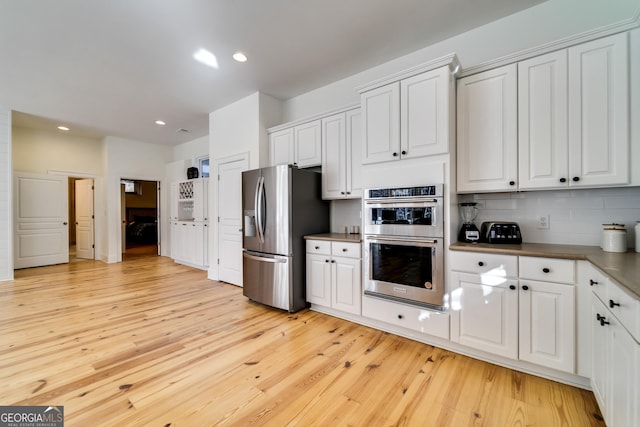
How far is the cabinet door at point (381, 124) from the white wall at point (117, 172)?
6.27m

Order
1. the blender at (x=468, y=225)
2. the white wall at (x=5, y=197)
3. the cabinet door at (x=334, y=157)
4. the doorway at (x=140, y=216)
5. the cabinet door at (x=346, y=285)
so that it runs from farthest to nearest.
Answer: the doorway at (x=140, y=216) < the white wall at (x=5, y=197) < the cabinet door at (x=334, y=157) < the cabinet door at (x=346, y=285) < the blender at (x=468, y=225)

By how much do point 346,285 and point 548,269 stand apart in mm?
1653

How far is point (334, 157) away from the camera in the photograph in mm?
3262

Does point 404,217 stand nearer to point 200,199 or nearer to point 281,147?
Result: point 281,147

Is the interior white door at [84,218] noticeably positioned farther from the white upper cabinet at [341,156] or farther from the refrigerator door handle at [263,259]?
the white upper cabinet at [341,156]

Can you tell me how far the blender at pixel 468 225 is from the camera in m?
2.31

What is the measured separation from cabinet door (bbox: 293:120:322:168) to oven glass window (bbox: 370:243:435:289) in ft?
4.78

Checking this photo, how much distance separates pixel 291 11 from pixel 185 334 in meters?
3.13

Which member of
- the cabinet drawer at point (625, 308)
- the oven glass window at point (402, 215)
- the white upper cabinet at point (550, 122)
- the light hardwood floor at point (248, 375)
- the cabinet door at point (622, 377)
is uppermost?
the white upper cabinet at point (550, 122)

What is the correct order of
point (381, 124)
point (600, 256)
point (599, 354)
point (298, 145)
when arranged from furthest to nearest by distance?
point (298, 145), point (381, 124), point (600, 256), point (599, 354)

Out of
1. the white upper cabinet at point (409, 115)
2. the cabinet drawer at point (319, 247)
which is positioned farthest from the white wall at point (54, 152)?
the white upper cabinet at point (409, 115)

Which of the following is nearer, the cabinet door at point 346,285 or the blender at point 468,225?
the blender at point 468,225

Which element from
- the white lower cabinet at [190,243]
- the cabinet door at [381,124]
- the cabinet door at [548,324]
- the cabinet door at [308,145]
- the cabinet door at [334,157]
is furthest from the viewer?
the white lower cabinet at [190,243]

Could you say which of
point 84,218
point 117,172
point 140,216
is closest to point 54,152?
point 117,172
